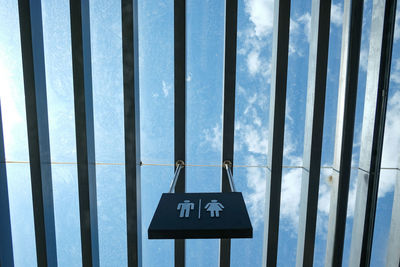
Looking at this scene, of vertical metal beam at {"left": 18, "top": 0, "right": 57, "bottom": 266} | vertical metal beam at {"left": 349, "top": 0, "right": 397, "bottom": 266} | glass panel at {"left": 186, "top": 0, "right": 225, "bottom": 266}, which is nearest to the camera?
vertical metal beam at {"left": 18, "top": 0, "right": 57, "bottom": 266}

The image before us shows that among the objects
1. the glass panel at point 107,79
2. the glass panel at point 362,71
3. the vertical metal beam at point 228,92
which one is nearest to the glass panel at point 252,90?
the vertical metal beam at point 228,92

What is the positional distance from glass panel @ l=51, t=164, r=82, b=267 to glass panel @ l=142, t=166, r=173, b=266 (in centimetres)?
149

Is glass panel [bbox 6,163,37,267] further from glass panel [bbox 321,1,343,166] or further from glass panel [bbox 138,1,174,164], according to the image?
glass panel [bbox 321,1,343,166]

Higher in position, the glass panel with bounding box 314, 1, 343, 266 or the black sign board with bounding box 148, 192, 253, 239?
the glass panel with bounding box 314, 1, 343, 266

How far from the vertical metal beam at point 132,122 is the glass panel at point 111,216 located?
1147mm

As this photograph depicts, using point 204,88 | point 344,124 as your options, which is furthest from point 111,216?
point 344,124

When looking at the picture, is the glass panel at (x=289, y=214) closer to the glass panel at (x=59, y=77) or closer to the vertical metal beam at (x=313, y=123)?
the vertical metal beam at (x=313, y=123)

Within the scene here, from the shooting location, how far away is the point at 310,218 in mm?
5004

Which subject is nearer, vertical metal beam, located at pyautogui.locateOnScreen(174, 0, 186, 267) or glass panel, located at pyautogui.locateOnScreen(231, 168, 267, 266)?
vertical metal beam, located at pyautogui.locateOnScreen(174, 0, 186, 267)

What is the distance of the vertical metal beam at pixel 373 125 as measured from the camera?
445 cm

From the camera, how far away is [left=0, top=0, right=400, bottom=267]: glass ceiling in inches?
202

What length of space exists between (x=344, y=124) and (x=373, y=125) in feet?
1.52

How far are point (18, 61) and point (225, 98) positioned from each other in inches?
160

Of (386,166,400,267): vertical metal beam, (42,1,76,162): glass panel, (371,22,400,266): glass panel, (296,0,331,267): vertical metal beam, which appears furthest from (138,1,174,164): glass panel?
(386,166,400,267): vertical metal beam
